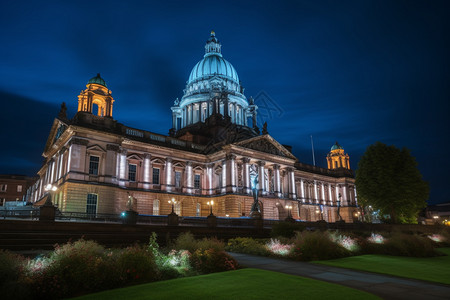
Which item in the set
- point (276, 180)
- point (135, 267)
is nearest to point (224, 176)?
point (276, 180)

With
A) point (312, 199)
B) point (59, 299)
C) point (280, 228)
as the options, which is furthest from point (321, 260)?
point (312, 199)

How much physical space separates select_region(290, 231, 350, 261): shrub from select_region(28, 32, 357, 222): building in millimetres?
25557

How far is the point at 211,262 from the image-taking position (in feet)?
43.2

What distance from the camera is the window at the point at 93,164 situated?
38438 mm

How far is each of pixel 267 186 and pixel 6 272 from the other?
47695 mm

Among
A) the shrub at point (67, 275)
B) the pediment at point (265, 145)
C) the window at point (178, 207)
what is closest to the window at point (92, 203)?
the window at point (178, 207)

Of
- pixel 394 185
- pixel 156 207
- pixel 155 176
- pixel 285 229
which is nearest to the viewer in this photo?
pixel 285 229

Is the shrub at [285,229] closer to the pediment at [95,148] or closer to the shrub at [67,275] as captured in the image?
the shrub at [67,275]

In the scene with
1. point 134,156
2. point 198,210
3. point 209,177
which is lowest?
point 198,210

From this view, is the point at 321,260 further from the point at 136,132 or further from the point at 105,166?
the point at 136,132

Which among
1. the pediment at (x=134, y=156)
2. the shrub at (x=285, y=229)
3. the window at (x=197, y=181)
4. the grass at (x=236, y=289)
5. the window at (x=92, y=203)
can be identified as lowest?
the grass at (x=236, y=289)

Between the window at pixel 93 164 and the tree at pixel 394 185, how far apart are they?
41771mm

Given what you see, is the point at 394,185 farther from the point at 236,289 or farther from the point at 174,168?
the point at 236,289

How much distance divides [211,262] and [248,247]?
7.45 meters
